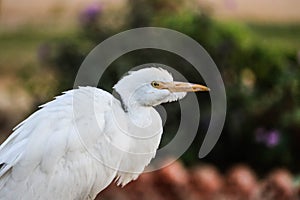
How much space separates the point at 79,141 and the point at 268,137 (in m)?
2.95

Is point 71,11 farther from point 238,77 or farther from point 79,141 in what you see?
point 79,141

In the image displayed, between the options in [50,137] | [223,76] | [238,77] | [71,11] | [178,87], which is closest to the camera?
[178,87]

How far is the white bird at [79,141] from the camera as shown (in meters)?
3.21

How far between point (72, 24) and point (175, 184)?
20.7ft

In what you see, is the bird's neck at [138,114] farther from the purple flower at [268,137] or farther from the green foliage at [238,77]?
the purple flower at [268,137]

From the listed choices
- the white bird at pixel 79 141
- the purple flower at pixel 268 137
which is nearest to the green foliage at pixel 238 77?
the purple flower at pixel 268 137

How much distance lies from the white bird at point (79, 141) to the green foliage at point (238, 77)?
248 centimetres

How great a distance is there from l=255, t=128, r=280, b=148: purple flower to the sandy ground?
15.3 feet

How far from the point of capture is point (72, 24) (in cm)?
1106

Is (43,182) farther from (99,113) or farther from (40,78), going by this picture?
(40,78)

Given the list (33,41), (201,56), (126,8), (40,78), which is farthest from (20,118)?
(33,41)

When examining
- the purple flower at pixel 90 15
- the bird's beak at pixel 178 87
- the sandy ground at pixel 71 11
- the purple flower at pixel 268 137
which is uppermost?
the bird's beak at pixel 178 87

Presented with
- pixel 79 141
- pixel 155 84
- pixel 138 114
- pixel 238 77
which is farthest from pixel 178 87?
pixel 238 77

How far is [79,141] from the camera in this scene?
10.7ft
